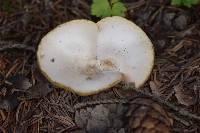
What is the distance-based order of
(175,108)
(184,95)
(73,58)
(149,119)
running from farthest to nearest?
(73,58)
(184,95)
(175,108)
(149,119)

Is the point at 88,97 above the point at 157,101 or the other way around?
the other way around

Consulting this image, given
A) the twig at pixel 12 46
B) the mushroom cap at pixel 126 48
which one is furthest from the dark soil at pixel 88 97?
the mushroom cap at pixel 126 48

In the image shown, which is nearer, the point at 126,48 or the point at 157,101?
the point at 157,101

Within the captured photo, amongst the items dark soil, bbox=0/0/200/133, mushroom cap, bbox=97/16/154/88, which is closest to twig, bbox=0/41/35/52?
dark soil, bbox=0/0/200/133

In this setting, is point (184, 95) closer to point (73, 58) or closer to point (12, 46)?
point (73, 58)

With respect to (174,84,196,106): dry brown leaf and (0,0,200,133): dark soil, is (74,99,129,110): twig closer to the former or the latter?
(0,0,200,133): dark soil

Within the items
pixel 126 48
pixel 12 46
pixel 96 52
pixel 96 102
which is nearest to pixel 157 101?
pixel 96 102
